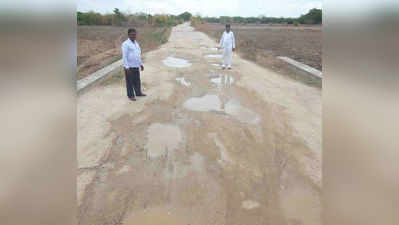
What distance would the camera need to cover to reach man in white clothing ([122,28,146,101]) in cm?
612

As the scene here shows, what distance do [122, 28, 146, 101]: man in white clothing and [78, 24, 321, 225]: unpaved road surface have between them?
0.36m

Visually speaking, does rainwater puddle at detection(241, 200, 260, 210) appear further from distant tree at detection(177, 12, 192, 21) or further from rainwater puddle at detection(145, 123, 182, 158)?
distant tree at detection(177, 12, 192, 21)

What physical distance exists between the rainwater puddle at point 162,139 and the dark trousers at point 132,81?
1752 mm

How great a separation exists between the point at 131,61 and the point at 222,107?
2.32 m

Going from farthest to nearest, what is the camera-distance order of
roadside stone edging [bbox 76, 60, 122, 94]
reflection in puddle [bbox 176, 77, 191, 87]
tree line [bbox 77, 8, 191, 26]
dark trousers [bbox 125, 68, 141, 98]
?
tree line [bbox 77, 8, 191, 26] < reflection in puddle [bbox 176, 77, 191, 87] < roadside stone edging [bbox 76, 60, 122, 94] < dark trousers [bbox 125, 68, 141, 98]

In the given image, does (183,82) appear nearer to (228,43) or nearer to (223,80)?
(223,80)

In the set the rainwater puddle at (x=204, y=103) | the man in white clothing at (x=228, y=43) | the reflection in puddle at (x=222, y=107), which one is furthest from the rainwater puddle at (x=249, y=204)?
the man in white clothing at (x=228, y=43)

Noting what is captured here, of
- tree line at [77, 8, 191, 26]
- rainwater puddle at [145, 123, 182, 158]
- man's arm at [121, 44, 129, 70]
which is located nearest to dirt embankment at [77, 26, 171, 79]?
man's arm at [121, 44, 129, 70]

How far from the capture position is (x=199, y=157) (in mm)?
4000

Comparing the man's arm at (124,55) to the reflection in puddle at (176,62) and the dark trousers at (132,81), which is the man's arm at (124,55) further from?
the reflection in puddle at (176,62)

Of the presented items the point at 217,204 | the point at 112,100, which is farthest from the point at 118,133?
the point at 217,204

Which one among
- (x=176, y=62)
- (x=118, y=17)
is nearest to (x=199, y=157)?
(x=176, y=62)

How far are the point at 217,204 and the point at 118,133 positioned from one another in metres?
2.45

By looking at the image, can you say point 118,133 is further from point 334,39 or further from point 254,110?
point 334,39
